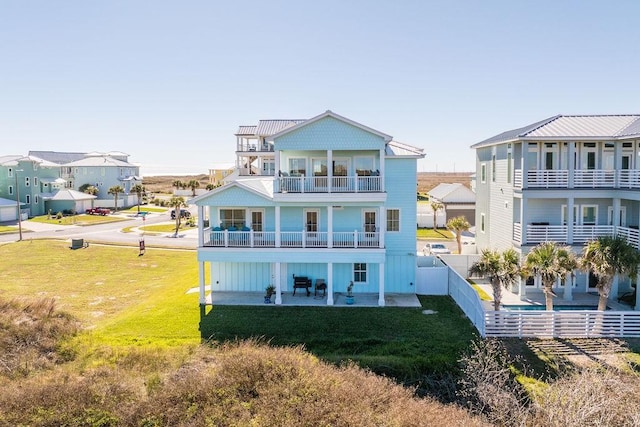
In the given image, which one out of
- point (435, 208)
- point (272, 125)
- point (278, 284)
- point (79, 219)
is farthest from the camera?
point (79, 219)

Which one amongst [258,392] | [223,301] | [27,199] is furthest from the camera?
[27,199]

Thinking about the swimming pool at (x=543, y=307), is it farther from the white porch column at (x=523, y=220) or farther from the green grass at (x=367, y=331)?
the white porch column at (x=523, y=220)

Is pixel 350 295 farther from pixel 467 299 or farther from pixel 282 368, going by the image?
pixel 282 368

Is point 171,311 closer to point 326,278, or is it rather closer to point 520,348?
point 326,278

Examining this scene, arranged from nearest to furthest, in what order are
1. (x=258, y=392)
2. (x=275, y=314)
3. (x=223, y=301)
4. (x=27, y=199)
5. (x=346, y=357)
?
(x=258, y=392)
(x=346, y=357)
(x=275, y=314)
(x=223, y=301)
(x=27, y=199)

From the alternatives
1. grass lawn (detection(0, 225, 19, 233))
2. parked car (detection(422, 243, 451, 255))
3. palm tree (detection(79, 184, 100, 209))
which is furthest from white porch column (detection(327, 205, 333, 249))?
palm tree (detection(79, 184, 100, 209))

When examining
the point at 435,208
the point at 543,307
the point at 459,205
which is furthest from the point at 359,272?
the point at 459,205

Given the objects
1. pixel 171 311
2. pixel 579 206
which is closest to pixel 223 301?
pixel 171 311
